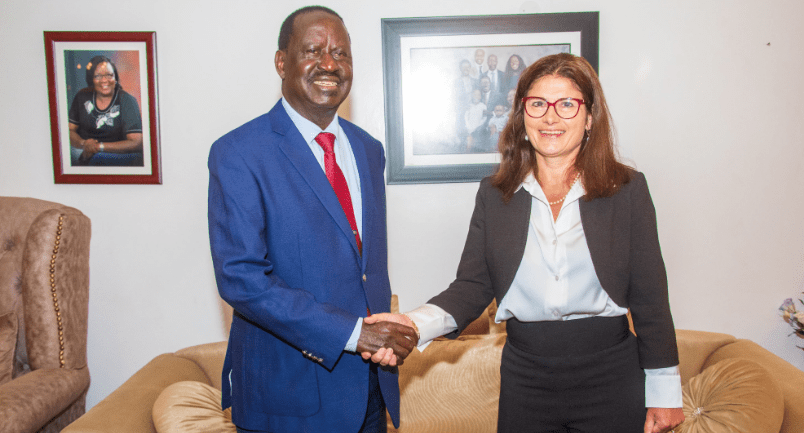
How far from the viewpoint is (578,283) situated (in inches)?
54.0

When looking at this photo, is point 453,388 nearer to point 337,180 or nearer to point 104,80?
point 337,180

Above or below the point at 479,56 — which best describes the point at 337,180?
below

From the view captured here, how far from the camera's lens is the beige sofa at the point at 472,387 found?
1839 mm

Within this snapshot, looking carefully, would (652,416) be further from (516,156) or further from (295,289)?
(295,289)

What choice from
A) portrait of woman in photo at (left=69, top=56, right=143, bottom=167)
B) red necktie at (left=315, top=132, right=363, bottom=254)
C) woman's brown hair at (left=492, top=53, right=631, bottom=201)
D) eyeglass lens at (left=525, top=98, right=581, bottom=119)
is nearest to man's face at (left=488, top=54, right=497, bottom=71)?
woman's brown hair at (left=492, top=53, right=631, bottom=201)

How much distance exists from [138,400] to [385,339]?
1199mm

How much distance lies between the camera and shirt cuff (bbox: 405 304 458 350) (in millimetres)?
1498

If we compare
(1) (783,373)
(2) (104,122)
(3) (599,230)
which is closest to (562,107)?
(3) (599,230)

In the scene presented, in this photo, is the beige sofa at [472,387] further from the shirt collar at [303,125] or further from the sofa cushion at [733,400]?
the shirt collar at [303,125]

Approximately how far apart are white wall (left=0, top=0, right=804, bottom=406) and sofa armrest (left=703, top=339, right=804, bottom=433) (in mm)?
357

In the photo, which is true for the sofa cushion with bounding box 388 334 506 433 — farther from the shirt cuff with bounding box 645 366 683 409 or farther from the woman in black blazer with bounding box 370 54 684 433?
the shirt cuff with bounding box 645 366 683 409


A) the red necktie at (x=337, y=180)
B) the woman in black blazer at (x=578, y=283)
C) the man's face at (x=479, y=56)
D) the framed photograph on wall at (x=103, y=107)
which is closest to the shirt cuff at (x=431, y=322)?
the woman in black blazer at (x=578, y=283)

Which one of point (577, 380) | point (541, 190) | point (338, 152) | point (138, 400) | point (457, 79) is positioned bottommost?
point (138, 400)

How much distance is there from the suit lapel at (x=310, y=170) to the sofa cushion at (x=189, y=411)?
107 cm
